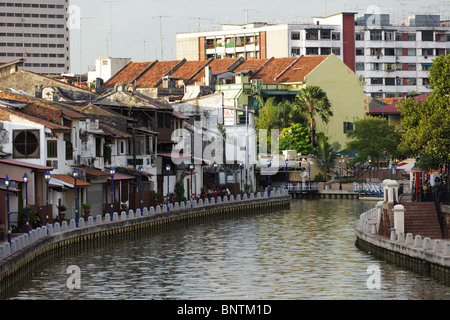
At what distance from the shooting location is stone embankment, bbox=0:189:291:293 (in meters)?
48.3

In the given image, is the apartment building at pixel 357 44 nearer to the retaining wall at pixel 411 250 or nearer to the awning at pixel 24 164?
the awning at pixel 24 164

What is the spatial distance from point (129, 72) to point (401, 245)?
101973mm

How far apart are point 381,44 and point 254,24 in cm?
2157

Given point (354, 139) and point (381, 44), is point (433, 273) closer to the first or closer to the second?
point (354, 139)

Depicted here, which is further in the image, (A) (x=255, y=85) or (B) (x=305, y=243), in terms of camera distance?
(A) (x=255, y=85)

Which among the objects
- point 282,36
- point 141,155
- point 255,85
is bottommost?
point 141,155

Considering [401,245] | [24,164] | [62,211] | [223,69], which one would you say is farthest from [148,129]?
[223,69]

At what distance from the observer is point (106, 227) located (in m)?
65.7

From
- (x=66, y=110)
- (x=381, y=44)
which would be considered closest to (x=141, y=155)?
(x=66, y=110)

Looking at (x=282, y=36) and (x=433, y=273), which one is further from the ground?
(x=282, y=36)

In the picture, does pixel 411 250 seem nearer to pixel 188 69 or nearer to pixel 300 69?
pixel 300 69
